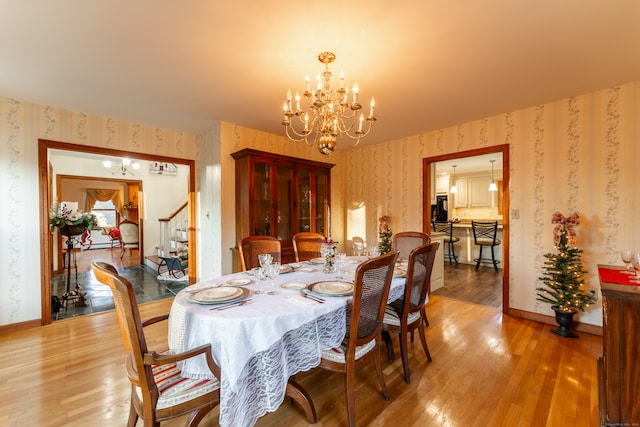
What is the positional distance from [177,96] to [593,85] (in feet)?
13.2

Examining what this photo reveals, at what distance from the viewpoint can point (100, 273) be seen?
117 centimetres

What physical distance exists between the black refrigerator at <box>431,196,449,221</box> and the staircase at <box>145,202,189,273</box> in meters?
6.22

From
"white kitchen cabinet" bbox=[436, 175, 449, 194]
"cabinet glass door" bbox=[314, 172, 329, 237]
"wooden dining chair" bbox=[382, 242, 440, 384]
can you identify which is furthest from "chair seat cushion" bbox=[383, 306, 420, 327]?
"white kitchen cabinet" bbox=[436, 175, 449, 194]

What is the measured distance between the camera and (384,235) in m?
4.11

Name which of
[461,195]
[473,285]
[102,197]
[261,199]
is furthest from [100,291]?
[461,195]

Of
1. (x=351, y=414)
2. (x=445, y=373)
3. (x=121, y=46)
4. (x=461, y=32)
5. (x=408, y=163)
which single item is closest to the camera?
(x=351, y=414)

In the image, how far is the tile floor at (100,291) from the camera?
3.40 metres

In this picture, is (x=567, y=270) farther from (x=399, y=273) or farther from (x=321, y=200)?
(x=321, y=200)

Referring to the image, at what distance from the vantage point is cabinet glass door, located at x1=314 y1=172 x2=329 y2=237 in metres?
4.23

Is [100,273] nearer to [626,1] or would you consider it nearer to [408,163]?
[626,1]

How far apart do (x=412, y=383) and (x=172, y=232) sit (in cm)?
588

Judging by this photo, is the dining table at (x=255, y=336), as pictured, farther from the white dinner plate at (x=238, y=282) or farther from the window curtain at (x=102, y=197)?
the window curtain at (x=102, y=197)

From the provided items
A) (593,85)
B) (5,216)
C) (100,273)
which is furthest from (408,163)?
(5,216)

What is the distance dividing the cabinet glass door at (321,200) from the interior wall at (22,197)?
9.96 feet
